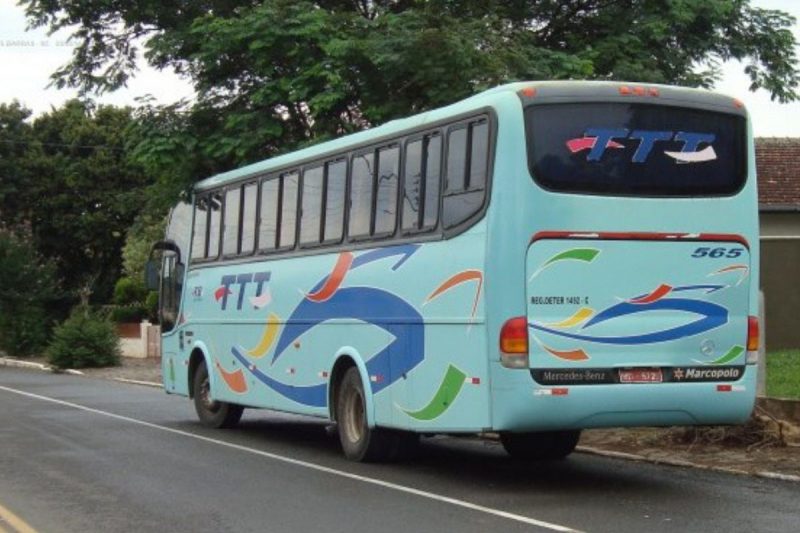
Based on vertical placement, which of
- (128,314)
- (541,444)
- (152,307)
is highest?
(152,307)

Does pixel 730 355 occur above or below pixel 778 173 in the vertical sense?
below

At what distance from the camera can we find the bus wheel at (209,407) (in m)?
18.9

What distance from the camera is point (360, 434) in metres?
14.3

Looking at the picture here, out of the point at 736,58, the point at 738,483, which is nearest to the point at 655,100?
the point at 738,483

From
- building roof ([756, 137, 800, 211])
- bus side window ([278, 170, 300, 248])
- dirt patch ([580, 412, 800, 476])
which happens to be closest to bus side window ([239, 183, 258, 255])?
bus side window ([278, 170, 300, 248])

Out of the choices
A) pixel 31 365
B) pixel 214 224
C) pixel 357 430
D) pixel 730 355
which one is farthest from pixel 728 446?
pixel 31 365

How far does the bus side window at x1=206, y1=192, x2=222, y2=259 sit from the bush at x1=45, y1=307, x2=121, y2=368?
2152 cm

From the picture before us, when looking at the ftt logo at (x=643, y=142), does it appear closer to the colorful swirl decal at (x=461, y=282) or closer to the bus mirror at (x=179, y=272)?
the colorful swirl decal at (x=461, y=282)

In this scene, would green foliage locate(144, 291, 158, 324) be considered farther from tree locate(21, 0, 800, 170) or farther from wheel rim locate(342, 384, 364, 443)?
wheel rim locate(342, 384, 364, 443)

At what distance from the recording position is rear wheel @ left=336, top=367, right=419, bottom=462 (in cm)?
1407

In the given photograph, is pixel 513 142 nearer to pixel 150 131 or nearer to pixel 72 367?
pixel 150 131

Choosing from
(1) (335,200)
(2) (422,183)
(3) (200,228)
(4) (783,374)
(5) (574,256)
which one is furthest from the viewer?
(4) (783,374)

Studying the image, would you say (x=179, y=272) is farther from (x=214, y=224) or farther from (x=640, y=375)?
(x=640, y=375)

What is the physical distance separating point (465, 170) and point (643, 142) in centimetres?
158
